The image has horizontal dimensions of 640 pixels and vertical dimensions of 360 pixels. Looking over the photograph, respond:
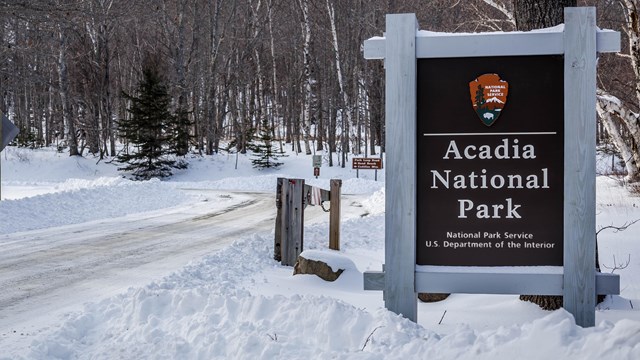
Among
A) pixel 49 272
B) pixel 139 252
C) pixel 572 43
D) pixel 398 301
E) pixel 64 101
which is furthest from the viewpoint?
pixel 64 101

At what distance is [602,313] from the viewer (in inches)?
236

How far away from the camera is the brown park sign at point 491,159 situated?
4.98 meters

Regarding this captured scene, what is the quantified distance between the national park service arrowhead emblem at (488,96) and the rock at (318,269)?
367cm

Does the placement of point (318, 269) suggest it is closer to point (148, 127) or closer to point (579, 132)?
point (579, 132)

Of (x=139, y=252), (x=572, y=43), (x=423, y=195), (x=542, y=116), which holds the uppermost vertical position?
(x=572, y=43)

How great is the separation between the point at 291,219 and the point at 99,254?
358 centimetres

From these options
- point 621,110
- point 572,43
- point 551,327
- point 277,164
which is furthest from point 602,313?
point 277,164

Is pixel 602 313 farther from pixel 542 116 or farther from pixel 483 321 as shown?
pixel 542 116

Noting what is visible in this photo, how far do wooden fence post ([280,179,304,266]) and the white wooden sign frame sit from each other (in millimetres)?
4757

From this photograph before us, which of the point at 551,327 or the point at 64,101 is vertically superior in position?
the point at 64,101

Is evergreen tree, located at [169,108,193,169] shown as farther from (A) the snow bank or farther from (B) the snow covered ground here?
(B) the snow covered ground

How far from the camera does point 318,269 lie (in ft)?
26.9

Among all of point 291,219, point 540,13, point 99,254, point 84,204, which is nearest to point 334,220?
point 291,219

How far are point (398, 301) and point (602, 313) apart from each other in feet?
6.88
